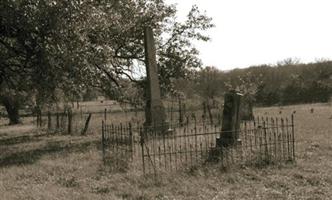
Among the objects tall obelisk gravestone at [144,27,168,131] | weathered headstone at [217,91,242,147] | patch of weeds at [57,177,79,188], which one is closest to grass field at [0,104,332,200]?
patch of weeds at [57,177,79,188]

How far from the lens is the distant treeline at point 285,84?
147 feet

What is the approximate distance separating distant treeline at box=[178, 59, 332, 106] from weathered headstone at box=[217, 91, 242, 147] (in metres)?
30.0

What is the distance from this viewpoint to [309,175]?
9234 millimetres

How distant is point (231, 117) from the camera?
1286cm

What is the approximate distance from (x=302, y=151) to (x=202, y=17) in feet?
42.3

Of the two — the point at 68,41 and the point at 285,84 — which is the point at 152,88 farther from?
the point at 285,84

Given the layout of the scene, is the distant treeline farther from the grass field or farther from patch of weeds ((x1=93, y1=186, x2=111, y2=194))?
patch of weeds ((x1=93, y1=186, x2=111, y2=194))

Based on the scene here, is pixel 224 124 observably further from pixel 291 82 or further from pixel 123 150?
pixel 291 82

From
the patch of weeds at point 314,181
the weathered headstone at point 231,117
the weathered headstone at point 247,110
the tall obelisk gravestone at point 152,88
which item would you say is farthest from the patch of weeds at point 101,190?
the weathered headstone at point 247,110

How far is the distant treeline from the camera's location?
147 ft

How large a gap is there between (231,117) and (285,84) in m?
35.7

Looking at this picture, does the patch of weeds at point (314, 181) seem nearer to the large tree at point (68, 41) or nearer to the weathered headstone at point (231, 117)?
the weathered headstone at point (231, 117)

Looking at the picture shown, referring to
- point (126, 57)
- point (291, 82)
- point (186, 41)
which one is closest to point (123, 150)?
point (126, 57)

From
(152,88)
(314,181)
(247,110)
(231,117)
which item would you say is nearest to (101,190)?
(314,181)
